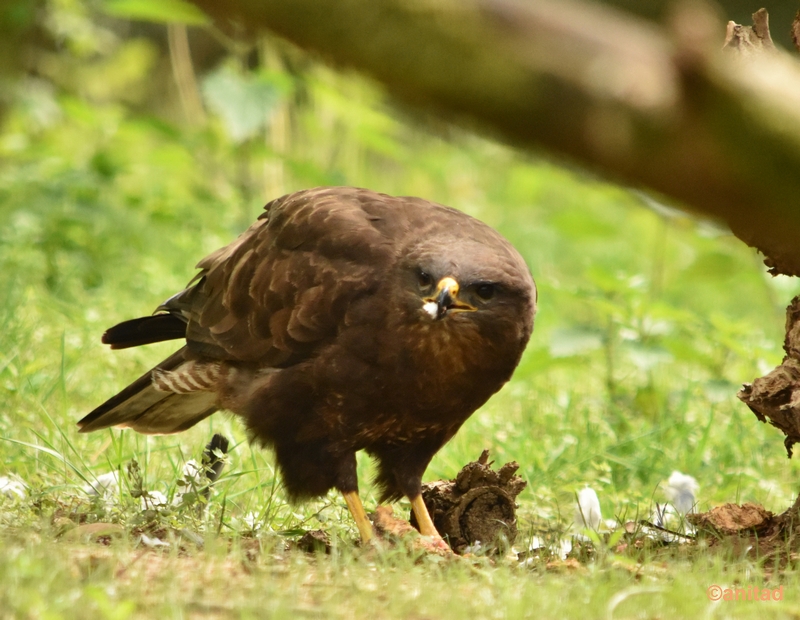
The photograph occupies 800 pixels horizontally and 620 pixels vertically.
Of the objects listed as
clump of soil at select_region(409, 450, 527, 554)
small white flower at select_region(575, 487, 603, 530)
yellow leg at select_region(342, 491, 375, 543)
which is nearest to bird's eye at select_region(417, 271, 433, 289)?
clump of soil at select_region(409, 450, 527, 554)

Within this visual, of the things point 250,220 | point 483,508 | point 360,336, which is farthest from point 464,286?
point 250,220

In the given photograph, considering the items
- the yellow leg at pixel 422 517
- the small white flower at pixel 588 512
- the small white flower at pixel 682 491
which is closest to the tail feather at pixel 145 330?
the yellow leg at pixel 422 517

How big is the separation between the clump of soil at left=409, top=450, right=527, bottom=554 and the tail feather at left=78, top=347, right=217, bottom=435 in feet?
3.47

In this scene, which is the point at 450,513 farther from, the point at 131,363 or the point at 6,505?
the point at 131,363

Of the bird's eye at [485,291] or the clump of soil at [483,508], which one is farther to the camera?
the clump of soil at [483,508]

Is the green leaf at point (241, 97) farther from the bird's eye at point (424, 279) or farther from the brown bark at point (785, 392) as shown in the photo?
the brown bark at point (785, 392)

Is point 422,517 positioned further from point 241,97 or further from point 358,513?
point 241,97

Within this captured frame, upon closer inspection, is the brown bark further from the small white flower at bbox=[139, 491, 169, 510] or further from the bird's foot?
the small white flower at bbox=[139, 491, 169, 510]

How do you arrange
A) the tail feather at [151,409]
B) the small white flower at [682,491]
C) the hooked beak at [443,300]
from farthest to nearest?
the tail feather at [151,409] → the small white flower at [682,491] → the hooked beak at [443,300]

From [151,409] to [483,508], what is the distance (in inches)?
54.2

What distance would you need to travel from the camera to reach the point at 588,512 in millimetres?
3576

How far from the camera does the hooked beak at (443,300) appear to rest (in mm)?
3182

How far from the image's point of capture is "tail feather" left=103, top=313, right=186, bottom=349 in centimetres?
409

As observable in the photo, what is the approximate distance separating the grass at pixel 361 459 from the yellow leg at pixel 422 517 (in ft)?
0.85
